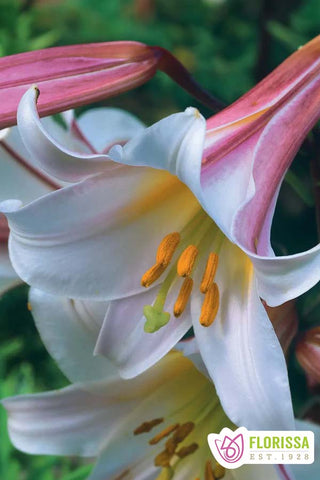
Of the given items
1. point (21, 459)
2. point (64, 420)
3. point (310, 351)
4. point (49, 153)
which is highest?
point (49, 153)

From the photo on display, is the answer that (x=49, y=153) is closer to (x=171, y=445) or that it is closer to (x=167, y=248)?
(x=167, y=248)

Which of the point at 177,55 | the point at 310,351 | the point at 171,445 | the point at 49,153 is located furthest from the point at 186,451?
the point at 177,55

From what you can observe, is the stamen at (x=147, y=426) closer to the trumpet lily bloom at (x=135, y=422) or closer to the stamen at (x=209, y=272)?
the trumpet lily bloom at (x=135, y=422)

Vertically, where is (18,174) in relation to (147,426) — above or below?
above

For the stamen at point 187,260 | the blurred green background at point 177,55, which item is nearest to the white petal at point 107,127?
the blurred green background at point 177,55

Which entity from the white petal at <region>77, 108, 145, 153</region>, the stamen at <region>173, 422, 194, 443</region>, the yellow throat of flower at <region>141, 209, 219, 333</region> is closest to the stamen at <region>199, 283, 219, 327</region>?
the yellow throat of flower at <region>141, 209, 219, 333</region>

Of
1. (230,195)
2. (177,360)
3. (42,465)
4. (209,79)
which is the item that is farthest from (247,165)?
(209,79)
